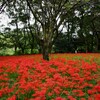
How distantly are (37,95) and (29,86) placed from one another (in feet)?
2.60

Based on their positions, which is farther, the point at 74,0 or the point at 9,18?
the point at 9,18

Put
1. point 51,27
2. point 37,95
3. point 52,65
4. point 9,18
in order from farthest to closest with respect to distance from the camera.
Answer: point 9,18, point 51,27, point 52,65, point 37,95

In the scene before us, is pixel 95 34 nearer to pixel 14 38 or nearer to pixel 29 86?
pixel 14 38

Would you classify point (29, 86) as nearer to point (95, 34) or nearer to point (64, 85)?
point (64, 85)

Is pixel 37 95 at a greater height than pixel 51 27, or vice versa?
pixel 51 27

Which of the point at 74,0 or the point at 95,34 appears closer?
the point at 74,0

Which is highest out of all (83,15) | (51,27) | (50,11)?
(83,15)

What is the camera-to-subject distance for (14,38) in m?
43.2

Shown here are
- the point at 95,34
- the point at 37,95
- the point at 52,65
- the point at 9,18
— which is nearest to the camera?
the point at 37,95

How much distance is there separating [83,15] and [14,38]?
14239 millimetres

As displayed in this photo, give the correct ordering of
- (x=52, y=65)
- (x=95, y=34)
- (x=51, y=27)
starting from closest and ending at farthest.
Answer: (x=52, y=65) < (x=51, y=27) < (x=95, y=34)

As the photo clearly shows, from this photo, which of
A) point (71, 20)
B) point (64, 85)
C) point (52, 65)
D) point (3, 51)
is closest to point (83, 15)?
point (71, 20)

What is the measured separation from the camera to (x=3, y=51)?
4581 cm

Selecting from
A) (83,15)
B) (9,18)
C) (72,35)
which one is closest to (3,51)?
(9,18)
